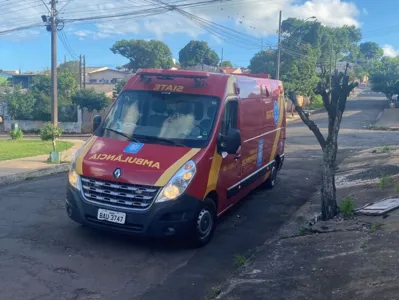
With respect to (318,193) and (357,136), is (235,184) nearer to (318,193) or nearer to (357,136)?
(318,193)

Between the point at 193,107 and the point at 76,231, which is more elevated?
the point at 193,107

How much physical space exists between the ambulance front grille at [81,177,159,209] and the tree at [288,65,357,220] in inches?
115

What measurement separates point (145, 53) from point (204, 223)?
58.9 metres

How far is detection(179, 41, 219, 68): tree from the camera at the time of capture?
73562mm

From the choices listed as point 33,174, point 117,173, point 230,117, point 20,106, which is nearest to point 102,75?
point 20,106

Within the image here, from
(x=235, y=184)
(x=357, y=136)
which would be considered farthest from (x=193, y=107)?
(x=357, y=136)

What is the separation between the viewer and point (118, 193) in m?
5.95

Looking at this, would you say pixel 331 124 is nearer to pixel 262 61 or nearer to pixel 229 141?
pixel 229 141

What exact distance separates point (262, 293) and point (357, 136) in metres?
22.0

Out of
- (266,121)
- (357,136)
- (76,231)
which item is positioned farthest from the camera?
(357,136)

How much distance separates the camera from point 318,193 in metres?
10.4

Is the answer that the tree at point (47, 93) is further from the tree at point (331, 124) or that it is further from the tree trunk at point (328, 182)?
the tree trunk at point (328, 182)

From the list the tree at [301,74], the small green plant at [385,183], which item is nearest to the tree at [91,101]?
the tree at [301,74]

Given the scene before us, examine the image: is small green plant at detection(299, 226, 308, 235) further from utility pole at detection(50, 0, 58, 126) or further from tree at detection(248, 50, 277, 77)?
tree at detection(248, 50, 277, 77)
